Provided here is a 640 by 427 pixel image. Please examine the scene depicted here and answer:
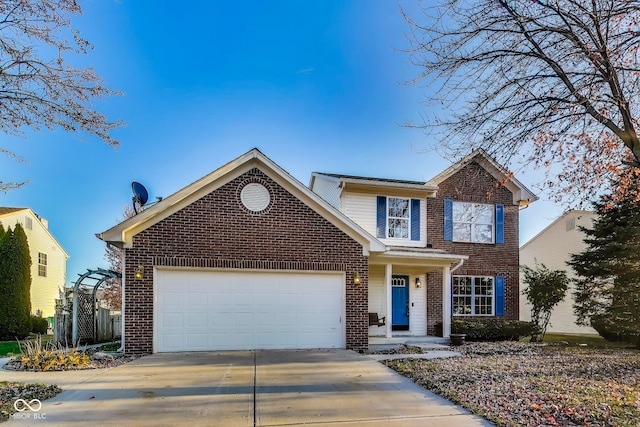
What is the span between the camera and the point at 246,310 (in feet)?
34.7

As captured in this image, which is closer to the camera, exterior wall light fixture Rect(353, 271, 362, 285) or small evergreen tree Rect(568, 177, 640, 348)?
exterior wall light fixture Rect(353, 271, 362, 285)

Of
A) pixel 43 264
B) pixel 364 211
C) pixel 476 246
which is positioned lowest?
pixel 43 264

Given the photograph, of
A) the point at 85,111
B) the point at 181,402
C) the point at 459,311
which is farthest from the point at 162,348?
the point at 459,311

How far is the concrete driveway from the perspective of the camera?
5.29 meters

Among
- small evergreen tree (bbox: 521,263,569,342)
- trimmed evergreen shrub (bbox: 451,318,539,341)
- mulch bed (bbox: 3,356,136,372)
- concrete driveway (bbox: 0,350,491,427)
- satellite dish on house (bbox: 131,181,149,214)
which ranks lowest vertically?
trimmed evergreen shrub (bbox: 451,318,539,341)

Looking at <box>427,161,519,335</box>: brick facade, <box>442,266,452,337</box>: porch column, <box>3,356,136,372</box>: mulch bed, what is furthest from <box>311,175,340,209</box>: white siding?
<box>3,356,136,372</box>: mulch bed

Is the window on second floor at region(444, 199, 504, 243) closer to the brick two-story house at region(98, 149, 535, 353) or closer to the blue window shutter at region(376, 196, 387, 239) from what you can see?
the blue window shutter at region(376, 196, 387, 239)

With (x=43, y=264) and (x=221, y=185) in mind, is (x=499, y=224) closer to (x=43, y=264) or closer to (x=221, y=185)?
→ (x=221, y=185)

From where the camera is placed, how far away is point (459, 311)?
15.5 meters

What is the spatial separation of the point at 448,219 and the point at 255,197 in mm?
8226

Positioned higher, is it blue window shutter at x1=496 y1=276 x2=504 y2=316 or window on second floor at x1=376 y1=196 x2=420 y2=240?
window on second floor at x1=376 y1=196 x2=420 y2=240

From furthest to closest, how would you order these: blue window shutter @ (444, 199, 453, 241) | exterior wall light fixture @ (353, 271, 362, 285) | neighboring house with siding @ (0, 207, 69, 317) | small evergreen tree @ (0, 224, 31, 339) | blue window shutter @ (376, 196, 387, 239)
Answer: neighboring house with siding @ (0, 207, 69, 317) < small evergreen tree @ (0, 224, 31, 339) < blue window shutter @ (444, 199, 453, 241) < blue window shutter @ (376, 196, 387, 239) < exterior wall light fixture @ (353, 271, 362, 285)

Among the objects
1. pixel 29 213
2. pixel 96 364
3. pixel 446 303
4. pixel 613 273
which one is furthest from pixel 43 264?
pixel 613 273

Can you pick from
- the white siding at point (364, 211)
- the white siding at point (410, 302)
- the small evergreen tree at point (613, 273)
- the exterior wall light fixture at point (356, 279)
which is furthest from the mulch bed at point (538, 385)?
the white siding at point (364, 211)
